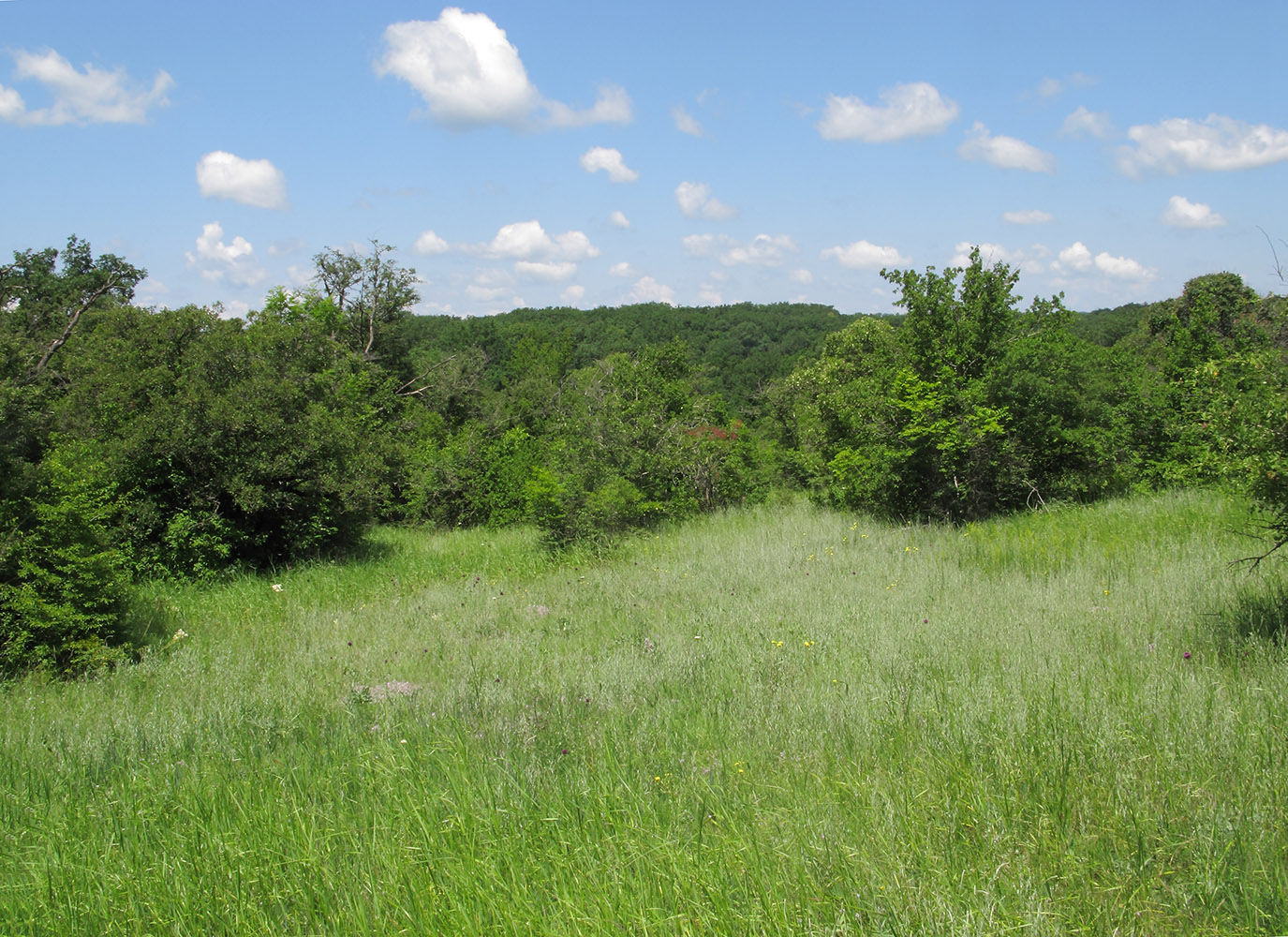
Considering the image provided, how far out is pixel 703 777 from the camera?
3.62m

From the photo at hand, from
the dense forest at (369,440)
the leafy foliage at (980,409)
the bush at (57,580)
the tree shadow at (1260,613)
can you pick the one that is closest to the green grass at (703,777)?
the tree shadow at (1260,613)

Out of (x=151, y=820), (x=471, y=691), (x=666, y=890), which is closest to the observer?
(x=666, y=890)

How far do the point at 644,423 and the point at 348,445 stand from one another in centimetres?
576

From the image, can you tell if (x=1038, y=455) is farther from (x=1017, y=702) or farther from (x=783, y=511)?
(x=1017, y=702)

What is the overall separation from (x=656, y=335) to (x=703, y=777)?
72872 mm

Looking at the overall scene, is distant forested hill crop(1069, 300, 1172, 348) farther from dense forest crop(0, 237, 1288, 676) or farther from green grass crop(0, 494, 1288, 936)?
green grass crop(0, 494, 1288, 936)

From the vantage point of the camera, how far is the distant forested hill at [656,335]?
5578cm

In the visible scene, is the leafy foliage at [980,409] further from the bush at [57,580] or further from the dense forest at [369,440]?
the bush at [57,580]

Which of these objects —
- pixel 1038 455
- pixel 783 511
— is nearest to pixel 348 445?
pixel 783 511

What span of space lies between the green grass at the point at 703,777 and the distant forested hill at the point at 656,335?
42696 mm

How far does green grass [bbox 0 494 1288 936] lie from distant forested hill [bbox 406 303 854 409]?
1681 inches

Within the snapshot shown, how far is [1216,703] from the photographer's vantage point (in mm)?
4215

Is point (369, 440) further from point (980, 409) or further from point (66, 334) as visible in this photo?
point (980, 409)

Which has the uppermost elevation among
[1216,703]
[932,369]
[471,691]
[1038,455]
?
[932,369]
